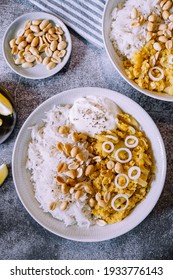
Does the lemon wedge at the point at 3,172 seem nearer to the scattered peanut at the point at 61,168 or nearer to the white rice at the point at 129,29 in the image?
the scattered peanut at the point at 61,168

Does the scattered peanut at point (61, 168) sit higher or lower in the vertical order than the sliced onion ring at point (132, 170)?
higher

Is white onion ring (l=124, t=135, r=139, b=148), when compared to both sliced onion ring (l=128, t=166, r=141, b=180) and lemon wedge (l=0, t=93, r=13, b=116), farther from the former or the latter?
lemon wedge (l=0, t=93, r=13, b=116)

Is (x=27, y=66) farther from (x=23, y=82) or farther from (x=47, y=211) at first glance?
(x=47, y=211)

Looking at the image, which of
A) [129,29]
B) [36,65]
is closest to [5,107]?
[36,65]

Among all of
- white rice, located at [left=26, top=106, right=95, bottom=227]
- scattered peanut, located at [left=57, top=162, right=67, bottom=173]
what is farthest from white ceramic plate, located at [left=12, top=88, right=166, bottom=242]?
scattered peanut, located at [left=57, top=162, right=67, bottom=173]

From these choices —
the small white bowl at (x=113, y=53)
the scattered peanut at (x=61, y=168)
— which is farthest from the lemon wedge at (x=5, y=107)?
A: the small white bowl at (x=113, y=53)

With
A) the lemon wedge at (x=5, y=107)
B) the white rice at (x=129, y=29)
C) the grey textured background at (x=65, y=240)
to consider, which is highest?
the white rice at (x=129, y=29)
